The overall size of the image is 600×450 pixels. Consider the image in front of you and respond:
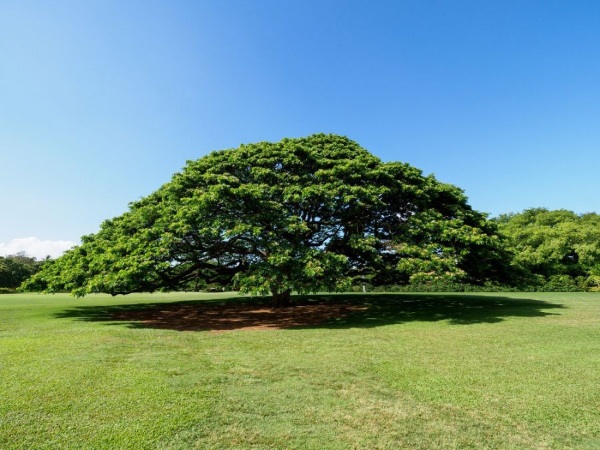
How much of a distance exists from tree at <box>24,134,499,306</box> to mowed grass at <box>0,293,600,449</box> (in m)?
3.97

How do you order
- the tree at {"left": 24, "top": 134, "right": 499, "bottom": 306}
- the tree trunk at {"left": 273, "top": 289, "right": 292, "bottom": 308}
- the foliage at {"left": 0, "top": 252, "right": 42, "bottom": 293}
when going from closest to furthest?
the tree at {"left": 24, "top": 134, "right": 499, "bottom": 306} < the tree trunk at {"left": 273, "top": 289, "right": 292, "bottom": 308} < the foliage at {"left": 0, "top": 252, "right": 42, "bottom": 293}

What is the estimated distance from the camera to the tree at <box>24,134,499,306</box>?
15.1 m

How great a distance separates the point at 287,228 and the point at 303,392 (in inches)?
394

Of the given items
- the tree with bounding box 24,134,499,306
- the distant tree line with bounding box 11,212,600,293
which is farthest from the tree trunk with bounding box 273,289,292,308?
the distant tree line with bounding box 11,212,600,293

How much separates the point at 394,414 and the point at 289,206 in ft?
45.6

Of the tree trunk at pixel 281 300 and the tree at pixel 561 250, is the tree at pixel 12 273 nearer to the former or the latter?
the tree trunk at pixel 281 300

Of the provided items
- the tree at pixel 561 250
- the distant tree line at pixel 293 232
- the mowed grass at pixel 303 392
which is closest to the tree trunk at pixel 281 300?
the distant tree line at pixel 293 232

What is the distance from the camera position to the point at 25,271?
233ft

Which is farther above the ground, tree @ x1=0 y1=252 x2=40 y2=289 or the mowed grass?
tree @ x1=0 y1=252 x2=40 y2=289

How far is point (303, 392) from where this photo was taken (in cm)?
625

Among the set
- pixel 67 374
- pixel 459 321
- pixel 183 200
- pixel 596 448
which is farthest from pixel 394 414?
pixel 183 200

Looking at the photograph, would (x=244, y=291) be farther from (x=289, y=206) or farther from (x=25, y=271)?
(x=25, y=271)

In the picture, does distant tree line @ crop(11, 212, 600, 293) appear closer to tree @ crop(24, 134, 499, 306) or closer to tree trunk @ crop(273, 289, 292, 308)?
tree @ crop(24, 134, 499, 306)

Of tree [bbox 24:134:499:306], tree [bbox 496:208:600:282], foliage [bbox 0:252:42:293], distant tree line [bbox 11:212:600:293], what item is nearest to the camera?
tree [bbox 24:134:499:306]
